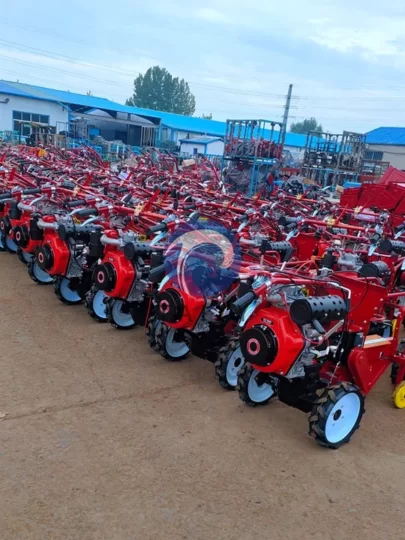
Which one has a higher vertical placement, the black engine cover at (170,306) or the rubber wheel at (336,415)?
the black engine cover at (170,306)

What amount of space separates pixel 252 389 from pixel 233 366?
364 millimetres

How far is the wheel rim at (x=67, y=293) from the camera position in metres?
5.70

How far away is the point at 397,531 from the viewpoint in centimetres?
269

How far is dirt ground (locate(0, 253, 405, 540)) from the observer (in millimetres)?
2584

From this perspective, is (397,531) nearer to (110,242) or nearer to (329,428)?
(329,428)

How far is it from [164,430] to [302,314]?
1272mm

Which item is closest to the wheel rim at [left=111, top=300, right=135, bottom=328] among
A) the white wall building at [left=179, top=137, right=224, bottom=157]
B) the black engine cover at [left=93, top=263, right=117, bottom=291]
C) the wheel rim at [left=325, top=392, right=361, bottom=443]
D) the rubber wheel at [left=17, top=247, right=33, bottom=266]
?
the black engine cover at [left=93, top=263, right=117, bottom=291]

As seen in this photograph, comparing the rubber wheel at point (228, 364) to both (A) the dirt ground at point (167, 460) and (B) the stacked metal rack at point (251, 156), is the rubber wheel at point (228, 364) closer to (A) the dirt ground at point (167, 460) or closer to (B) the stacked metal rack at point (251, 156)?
Result: (A) the dirt ground at point (167, 460)

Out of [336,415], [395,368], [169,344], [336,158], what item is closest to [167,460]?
[336,415]

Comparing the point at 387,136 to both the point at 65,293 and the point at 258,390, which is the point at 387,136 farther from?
the point at 258,390

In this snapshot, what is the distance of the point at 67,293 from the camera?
227 inches

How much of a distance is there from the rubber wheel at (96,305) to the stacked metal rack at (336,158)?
13.9 meters

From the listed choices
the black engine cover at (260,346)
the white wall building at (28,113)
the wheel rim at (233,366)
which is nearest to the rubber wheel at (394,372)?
the wheel rim at (233,366)

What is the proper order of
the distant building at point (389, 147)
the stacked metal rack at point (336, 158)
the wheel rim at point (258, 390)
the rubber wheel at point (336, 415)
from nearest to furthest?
1. the rubber wheel at point (336, 415)
2. the wheel rim at point (258, 390)
3. the stacked metal rack at point (336, 158)
4. the distant building at point (389, 147)
